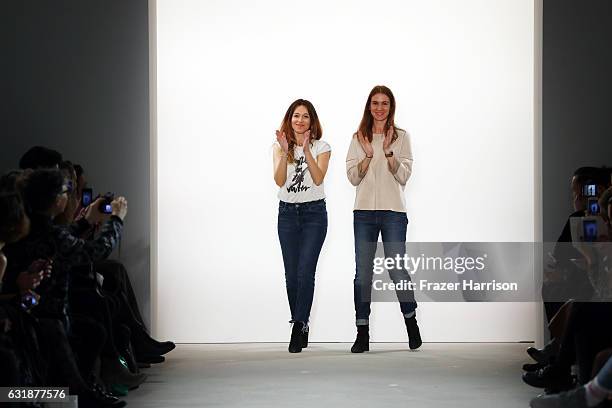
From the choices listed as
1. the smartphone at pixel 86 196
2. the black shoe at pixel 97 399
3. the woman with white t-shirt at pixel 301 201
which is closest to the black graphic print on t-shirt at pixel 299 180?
the woman with white t-shirt at pixel 301 201

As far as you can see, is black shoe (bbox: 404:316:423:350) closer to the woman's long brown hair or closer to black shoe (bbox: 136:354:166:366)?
the woman's long brown hair

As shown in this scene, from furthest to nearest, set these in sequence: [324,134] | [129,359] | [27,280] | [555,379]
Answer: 1. [324,134]
2. [129,359]
3. [555,379]
4. [27,280]

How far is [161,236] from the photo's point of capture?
670 cm

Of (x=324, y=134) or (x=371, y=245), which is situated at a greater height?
(x=324, y=134)

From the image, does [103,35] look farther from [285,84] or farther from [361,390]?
[361,390]

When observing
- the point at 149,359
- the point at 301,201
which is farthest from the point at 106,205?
the point at 301,201

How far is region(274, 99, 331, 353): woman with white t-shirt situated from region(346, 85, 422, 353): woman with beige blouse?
0.19 meters

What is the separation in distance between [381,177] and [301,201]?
1.45ft

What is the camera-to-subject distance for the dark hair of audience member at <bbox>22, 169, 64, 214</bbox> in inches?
158

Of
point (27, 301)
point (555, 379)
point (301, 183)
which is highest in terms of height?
point (301, 183)

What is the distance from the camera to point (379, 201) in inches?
250

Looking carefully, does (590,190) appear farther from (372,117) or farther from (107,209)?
(107,209)

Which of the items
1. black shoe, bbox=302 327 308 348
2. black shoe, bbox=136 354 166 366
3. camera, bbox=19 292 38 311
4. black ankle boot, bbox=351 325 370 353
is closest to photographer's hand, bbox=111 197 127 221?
camera, bbox=19 292 38 311

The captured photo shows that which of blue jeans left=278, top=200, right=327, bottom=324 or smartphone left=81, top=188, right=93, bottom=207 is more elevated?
smartphone left=81, top=188, right=93, bottom=207
